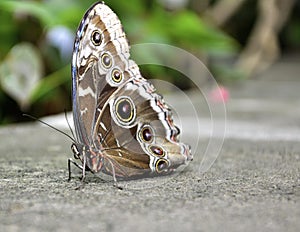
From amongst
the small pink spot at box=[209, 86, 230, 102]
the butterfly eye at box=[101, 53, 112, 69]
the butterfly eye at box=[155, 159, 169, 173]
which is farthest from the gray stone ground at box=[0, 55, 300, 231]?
the small pink spot at box=[209, 86, 230, 102]

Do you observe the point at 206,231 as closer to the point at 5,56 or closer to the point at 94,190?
the point at 94,190

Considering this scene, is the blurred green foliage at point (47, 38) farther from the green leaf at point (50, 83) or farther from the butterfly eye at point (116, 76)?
the butterfly eye at point (116, 76)

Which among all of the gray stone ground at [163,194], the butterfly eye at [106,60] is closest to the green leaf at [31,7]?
the gray stone ground at [163,194]

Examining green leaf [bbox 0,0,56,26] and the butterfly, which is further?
green leaf [bbox 0,0,56,26]

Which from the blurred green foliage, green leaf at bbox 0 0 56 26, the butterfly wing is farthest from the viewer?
the blurred green foliage

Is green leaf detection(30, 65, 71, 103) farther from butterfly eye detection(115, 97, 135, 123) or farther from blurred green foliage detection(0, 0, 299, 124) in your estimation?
butterfly eye detection(115, 97, 135, 123)

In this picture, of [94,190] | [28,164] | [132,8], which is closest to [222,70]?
[132,8]
